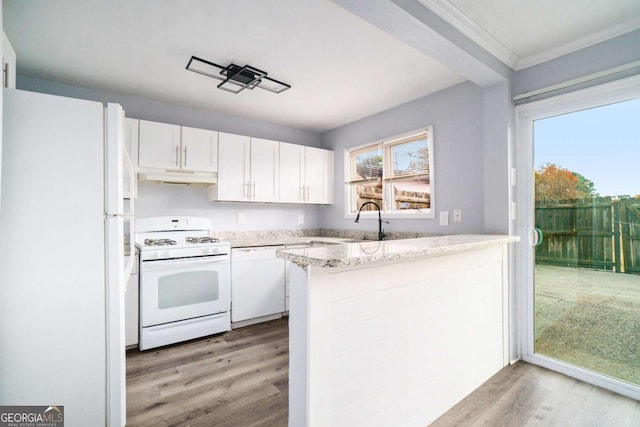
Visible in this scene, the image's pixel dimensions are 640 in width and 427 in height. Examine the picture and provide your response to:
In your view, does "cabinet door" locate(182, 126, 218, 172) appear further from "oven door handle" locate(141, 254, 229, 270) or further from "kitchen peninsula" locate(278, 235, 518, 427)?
"kitchen peninsula" locate(278, 235, 518, 427)

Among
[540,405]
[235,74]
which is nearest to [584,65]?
[540,405]

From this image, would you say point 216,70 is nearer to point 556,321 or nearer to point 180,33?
point 180,33

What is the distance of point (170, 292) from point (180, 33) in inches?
85.2

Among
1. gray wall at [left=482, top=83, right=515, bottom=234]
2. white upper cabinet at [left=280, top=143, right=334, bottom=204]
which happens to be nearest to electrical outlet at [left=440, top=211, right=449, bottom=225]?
gray wall at [left=482, top=83, right=515, bottom=234]

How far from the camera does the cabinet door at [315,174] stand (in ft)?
13.4

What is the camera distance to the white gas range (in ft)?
8.95

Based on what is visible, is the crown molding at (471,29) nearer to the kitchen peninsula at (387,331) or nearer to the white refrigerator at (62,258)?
the kitchen peninsula at (387,331)

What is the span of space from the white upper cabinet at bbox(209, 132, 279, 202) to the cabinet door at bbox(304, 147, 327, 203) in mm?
467

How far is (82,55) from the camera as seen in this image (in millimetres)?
2332

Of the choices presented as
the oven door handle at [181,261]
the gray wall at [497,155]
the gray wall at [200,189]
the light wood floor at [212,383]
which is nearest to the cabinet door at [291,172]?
the gray wall at [200,189]

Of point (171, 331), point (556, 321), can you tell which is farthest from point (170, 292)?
point (556, 321)

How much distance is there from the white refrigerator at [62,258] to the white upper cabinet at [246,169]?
1880 mm

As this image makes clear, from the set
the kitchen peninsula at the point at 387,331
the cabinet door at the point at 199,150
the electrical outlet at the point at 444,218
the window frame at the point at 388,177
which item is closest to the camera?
the kitchen peninsula at the point at 387,331

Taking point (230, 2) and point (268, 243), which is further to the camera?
point (268, 243)
